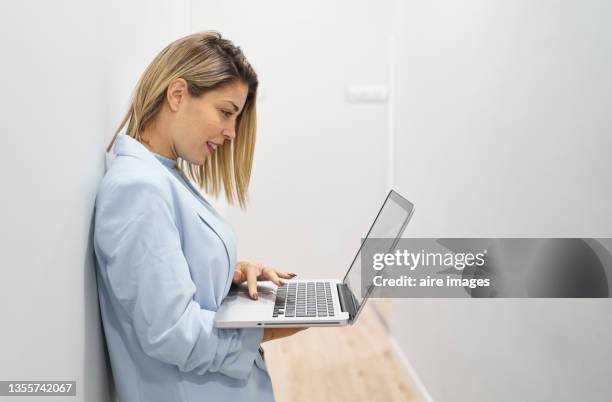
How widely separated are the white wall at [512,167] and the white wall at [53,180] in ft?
3.14

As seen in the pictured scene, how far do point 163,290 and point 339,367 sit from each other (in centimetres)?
204

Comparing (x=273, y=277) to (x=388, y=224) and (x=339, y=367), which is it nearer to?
(x=388, y=224)

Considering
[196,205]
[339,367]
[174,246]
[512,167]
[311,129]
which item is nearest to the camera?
[174,246]

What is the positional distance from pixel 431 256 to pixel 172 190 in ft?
4.84

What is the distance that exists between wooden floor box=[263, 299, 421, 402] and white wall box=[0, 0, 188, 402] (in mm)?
1503

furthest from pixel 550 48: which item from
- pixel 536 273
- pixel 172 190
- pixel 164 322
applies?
pixel 164 322

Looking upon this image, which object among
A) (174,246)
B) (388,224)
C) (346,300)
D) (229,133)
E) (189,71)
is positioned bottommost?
(346,300)

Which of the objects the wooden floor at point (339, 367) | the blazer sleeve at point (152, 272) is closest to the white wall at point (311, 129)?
the wooden floor at point (339, 367)

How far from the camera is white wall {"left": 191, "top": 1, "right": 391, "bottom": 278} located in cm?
363

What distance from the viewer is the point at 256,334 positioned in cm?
99

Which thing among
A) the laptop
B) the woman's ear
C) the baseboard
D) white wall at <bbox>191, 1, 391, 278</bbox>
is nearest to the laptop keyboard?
the laptop

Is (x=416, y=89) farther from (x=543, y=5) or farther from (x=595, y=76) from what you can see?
(x=595, y=76)

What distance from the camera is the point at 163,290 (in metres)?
0.87

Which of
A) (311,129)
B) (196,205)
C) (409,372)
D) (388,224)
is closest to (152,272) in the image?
(196,205)
